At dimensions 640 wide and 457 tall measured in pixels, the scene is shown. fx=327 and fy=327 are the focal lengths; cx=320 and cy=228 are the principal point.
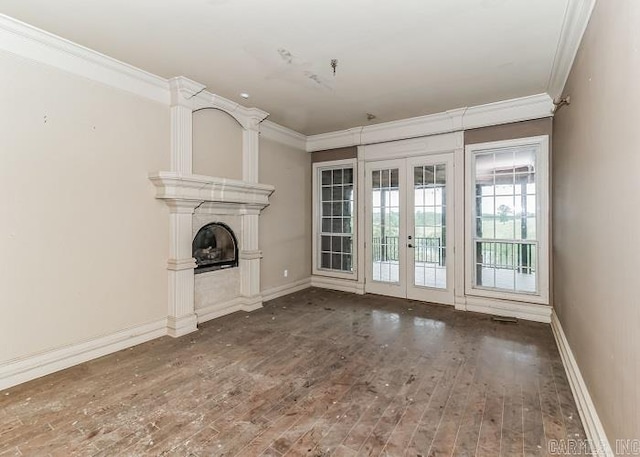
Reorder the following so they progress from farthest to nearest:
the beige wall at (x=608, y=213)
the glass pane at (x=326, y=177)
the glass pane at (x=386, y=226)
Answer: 1. the glass pane at (x=326, y=177)
2. the glass pane at (x=386, y=226)
3. the beige wall at (x=608, y=213)

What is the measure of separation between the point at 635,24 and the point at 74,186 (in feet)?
13.3

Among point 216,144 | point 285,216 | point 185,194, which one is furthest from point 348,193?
point 185,194

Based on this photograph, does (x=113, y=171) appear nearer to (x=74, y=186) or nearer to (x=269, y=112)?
(x=74, y=186)

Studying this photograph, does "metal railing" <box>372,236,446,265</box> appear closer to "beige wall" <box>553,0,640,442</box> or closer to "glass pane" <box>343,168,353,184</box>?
"glass pane" <box>343,168,353,184</box>

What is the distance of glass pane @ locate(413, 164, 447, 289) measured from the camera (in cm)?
508

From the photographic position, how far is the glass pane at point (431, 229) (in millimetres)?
5082

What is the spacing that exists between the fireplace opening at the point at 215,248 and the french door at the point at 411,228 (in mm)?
2354

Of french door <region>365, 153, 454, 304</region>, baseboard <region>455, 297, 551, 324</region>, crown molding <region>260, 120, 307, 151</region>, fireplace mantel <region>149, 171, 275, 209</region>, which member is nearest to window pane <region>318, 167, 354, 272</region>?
french door <region>365, 153, 454, 304</region>

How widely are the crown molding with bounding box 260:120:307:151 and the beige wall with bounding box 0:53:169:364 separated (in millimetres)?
1752

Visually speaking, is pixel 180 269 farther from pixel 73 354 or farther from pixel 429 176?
pixel 429 176

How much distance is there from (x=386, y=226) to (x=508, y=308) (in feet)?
7.06

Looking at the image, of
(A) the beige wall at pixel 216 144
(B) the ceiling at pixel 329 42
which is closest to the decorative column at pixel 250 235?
(A) the beige wall at pixel 216 144

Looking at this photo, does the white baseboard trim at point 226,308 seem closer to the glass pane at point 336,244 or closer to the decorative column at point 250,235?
the decorative column at point 250,235

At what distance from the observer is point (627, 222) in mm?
1542
